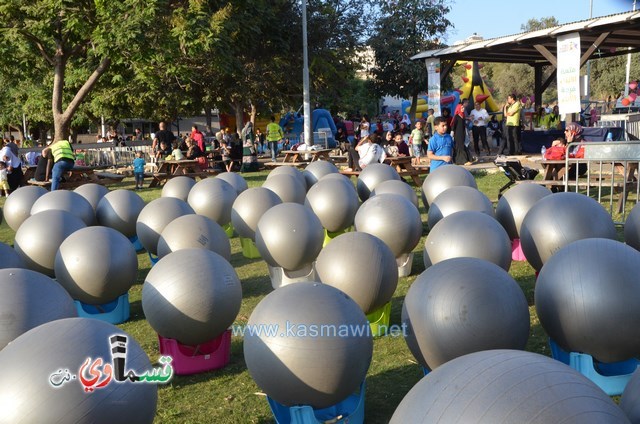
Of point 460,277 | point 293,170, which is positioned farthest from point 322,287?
point 293,170

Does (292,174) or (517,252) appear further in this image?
(292,174)

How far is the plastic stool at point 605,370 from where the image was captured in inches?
204

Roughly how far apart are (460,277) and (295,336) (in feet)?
4.73

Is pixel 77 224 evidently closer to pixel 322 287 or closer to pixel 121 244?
pixel 121 244

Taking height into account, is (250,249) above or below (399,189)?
below

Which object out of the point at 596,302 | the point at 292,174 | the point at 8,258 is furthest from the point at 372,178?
the point at 596,302

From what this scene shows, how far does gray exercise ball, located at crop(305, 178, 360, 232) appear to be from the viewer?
34.5 feet

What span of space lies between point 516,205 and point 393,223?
6.17 feet

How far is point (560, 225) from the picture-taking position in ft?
24.4

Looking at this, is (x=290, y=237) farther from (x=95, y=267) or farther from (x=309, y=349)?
(x=309, y=349)

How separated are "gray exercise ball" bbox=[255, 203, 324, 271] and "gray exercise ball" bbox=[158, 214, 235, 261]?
0.55m

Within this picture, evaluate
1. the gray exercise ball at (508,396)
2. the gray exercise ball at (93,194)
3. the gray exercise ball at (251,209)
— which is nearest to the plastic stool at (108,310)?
the gray exercise ball at (251,209)

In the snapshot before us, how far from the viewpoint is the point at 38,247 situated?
848cm

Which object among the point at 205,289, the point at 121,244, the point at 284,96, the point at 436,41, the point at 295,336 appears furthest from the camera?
the point at 436,41
